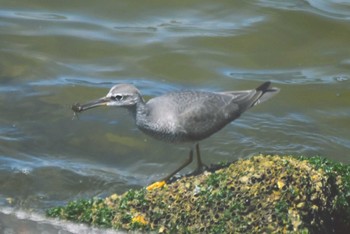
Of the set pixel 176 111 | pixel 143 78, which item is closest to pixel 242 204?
pixel 176 111

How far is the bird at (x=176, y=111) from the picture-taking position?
704 centimetres

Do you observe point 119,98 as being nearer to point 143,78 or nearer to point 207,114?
point 207,114

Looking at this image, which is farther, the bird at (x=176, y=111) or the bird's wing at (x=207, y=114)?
the bird's wing at (x=207, y=114)

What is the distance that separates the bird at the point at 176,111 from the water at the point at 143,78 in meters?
0.91

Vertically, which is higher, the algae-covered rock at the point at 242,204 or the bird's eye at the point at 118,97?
the bird's eye at the point at 118,97

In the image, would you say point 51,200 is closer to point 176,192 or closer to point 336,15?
point 176,192

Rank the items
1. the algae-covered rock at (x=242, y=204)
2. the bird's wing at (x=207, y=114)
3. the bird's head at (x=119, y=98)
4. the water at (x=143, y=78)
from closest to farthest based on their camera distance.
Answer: the algae-covered rock at (x=242, y=204), the bird's head at (x=119, y=98), the bird's wing at (x=207, y=114), the water at (x=143, y=78)

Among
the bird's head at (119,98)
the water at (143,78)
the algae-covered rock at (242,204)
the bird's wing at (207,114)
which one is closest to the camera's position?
the algae-covered rock at (242,204)

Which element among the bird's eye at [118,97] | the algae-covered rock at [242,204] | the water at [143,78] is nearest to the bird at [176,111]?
the bird's eye at [118,97]

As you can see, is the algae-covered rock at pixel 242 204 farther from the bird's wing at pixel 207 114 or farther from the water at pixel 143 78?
the bird's wing at pixel 207 114

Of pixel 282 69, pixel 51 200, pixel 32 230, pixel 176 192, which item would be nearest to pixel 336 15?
pixel 282 69

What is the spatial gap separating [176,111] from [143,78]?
9.32 ft

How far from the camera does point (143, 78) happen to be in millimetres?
9930

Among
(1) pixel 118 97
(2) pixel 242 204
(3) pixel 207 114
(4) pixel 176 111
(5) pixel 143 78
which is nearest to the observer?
(2) pixel 242 204
